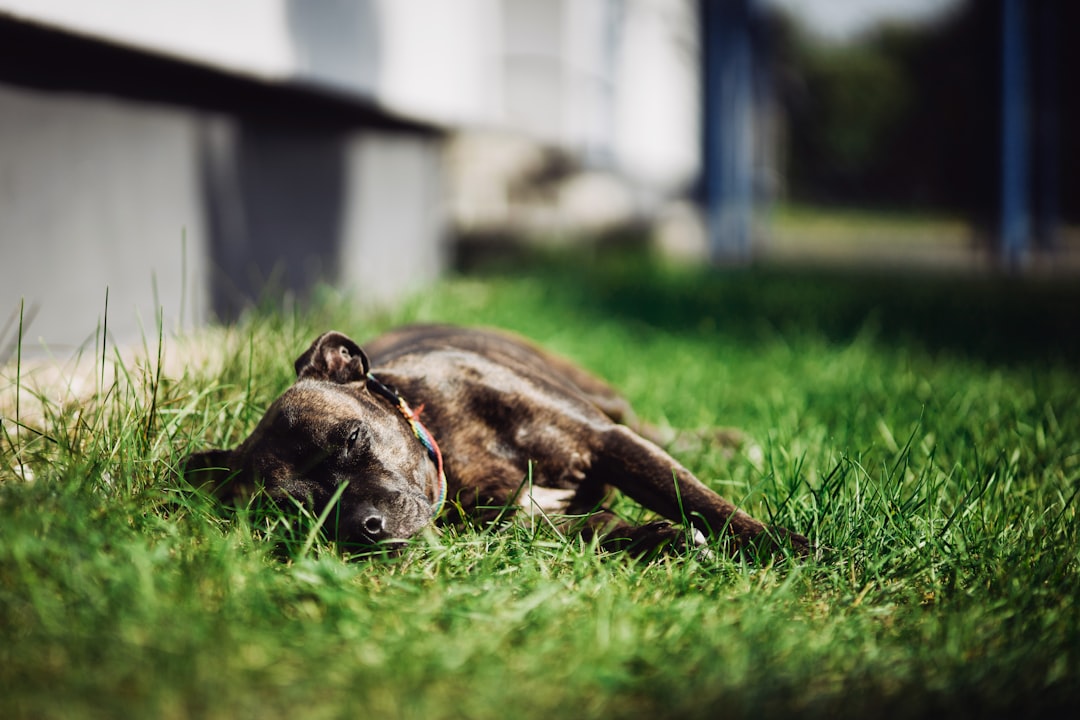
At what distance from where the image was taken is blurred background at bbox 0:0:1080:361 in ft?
13.0

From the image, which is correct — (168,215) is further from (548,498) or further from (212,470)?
(548,498)

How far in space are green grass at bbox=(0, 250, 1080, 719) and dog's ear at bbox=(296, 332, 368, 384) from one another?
34cm

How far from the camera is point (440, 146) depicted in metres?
7.99

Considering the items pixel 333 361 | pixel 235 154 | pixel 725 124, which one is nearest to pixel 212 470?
pixel 333 361

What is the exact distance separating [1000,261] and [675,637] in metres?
8.32

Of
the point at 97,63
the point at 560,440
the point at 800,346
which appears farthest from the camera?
the point at 800,346

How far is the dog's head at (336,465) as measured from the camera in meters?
2.55

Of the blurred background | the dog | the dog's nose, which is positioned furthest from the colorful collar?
the blurred background

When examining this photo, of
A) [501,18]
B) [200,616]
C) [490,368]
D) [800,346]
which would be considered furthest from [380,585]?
[501,18]

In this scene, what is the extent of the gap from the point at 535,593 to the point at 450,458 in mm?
834

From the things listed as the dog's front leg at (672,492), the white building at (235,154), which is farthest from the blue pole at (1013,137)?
the dog's front leg at (672,492)

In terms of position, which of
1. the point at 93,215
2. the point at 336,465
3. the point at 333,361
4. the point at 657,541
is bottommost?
the point at 657,541

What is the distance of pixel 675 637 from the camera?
6.75 ft

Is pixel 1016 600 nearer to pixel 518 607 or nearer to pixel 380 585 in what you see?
pixel 518 607
